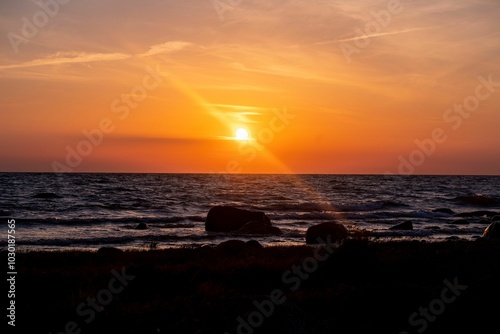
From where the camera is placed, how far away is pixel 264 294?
11570 mm

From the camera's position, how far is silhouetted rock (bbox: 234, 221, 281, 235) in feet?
115

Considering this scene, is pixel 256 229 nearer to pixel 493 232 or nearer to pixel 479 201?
pixel 493 232

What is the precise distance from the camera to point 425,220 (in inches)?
1993

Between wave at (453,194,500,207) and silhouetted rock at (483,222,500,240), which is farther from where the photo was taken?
wave at (453,194,500,207)

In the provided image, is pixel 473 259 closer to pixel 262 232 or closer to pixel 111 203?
pixel 262 232

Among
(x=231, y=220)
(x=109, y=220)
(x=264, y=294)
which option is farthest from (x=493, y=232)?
(x=109, y=220)

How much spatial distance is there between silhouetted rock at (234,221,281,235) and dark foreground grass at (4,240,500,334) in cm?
1748

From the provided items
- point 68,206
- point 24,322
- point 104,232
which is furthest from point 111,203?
point 24,322

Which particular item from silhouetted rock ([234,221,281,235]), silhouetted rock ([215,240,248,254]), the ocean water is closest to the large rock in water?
silhouetted rock ([234,221,281,235])

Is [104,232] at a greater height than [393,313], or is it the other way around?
[104,232]

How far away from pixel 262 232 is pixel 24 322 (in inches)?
1059

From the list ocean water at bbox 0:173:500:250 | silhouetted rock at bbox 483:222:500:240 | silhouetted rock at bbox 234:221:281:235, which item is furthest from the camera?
silhouetted rock at bbox 234:221:281:235

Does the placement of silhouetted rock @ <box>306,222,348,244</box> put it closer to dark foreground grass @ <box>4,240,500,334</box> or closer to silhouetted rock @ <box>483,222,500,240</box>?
silhouetted rock @ <box>483,222,500,240</box>

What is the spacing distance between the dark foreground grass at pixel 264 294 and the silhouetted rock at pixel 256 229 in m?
17.5
